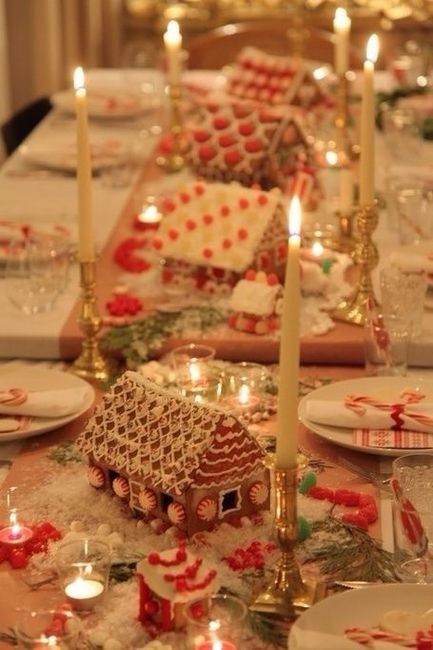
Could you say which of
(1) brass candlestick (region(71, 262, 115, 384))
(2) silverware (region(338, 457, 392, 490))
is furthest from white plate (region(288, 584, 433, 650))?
(1) brass candlestick (region(71, 262, 115, 384))

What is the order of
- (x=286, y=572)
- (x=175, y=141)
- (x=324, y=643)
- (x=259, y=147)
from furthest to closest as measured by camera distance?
1. (x=175, y=141)
2. (x=259, y=147)
3. (x=286, y=572)
4. (x=324, y=643)

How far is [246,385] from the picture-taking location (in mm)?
1938

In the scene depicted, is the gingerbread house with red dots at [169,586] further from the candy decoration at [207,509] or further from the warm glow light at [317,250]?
the warm glow light at [317,250]

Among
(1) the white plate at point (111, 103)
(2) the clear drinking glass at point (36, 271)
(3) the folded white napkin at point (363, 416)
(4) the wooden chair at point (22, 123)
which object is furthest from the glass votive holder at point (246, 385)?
(4) the wooden chair at point (22, 123)

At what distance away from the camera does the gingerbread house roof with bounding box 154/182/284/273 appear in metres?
2.29

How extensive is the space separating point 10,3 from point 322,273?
10.2ft

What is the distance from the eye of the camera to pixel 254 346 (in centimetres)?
212

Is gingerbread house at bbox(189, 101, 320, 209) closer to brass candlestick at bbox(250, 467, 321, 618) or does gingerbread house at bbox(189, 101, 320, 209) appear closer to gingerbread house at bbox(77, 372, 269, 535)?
gingerbread house at bbox(77, 372, 269, 535)

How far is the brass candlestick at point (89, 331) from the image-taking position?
80.7 inches

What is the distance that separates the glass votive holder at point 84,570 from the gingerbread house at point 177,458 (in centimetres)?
10

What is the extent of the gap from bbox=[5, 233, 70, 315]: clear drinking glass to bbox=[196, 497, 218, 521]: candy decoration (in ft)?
2.74

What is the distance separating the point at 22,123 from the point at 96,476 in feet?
7.97

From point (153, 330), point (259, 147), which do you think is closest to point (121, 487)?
point (153, 330)

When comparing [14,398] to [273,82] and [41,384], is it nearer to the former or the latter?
[41,384]
